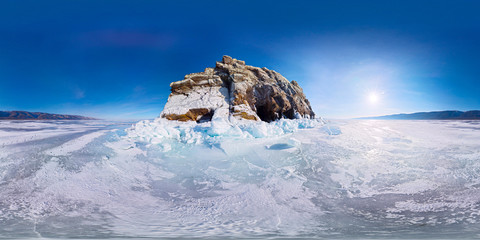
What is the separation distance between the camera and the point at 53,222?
189 centimetres

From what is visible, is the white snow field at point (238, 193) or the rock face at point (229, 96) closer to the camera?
the white snow field at point (238, 193)

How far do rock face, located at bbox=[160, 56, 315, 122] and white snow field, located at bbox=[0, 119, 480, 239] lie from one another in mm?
6582

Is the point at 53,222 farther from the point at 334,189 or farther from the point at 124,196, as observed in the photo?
the point at 334,189

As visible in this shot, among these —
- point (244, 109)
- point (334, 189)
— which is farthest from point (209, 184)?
point (244, 109)

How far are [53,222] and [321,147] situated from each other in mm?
5320

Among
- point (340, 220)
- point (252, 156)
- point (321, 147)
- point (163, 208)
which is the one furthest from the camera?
point (321, 147)

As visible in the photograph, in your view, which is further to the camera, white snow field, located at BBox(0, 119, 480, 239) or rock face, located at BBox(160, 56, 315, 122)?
rock face, located at BBox(160, 56, 315, 122)

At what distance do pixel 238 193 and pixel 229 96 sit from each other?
1041 cm

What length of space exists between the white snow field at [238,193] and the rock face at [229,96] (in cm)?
658

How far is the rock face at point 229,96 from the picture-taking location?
1101 centimetres

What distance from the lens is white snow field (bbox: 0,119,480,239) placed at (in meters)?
1.91

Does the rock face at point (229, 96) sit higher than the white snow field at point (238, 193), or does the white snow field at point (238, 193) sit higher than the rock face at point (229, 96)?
the rock face at point (229, 96)

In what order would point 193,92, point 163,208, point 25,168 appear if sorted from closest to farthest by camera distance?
point 163,208, point 25,168, point 193,92

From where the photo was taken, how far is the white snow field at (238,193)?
191 cm
